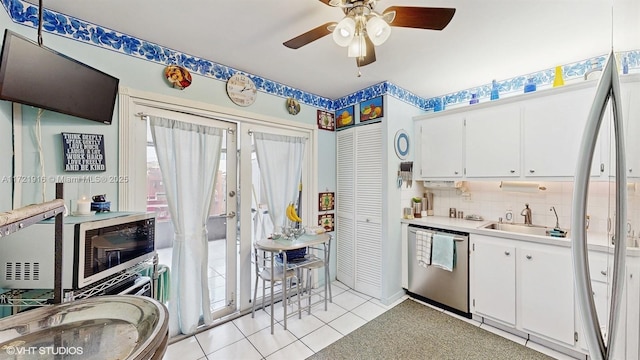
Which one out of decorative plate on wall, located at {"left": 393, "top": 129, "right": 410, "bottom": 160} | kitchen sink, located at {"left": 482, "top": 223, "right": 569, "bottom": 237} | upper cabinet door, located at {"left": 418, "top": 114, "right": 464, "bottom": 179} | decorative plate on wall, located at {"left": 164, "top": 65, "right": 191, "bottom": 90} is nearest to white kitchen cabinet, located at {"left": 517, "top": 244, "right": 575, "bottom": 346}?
kitchen sink, located at {"left": 482, "top": 223, "right": 569, "bottom": 237}

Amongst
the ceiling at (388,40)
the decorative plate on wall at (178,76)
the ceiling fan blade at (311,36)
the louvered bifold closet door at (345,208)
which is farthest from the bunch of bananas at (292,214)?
the ceiling fan blade at (311,36)

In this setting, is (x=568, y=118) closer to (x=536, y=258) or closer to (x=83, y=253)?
(x=536, y=258)

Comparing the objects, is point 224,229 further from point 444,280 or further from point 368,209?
point 444,280

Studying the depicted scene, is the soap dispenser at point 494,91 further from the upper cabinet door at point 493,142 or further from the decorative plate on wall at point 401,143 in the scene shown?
the decorative plate on wall at point 401,143

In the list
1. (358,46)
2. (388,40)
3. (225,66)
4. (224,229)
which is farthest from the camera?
(224,229)

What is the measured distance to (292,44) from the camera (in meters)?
1.53

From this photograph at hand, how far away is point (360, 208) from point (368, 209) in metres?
0.12

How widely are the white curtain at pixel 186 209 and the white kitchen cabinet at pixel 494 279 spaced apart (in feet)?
8.44

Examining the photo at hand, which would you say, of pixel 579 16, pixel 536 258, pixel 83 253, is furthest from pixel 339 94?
pixel 83 253

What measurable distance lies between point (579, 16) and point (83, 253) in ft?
10.8

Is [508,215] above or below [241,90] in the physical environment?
below

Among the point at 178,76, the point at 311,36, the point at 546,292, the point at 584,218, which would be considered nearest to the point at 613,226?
the point at 584,218

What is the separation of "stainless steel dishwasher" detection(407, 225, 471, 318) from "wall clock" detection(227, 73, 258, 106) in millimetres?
2307

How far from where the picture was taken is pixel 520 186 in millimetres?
2486
